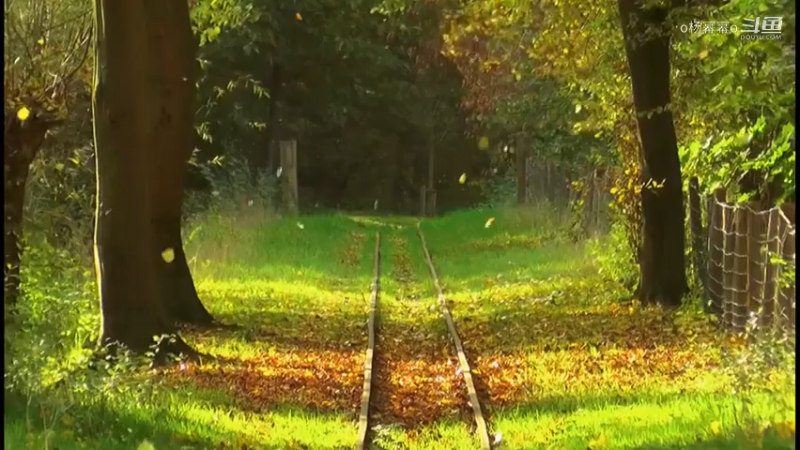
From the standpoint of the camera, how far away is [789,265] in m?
9.05

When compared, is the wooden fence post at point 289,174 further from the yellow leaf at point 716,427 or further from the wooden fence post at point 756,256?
the yellow leaf at point 716,427

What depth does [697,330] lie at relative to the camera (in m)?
12.9

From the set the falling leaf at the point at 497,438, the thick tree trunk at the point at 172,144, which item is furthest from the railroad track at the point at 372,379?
the thick tree trunk at the point at 172,144

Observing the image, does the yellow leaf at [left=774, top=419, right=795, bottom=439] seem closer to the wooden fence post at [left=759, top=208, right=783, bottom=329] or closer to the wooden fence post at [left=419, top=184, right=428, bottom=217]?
the wooden fence post at [left=759, top=208, right=783, bottom=329]

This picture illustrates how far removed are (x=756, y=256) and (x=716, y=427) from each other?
3.97 metres

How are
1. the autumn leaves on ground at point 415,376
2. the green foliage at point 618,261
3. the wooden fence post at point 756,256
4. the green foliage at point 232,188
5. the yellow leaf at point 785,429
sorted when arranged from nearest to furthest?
the yellow leaf at point 785,429
the autumn leaves on ground at point 415,376
the wooden fence post at point 756,256
the green foliage at point 618,261
the green foliage at point 232,188

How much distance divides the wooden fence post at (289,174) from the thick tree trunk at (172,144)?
21736 millimetres

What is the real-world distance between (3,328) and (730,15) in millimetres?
7503

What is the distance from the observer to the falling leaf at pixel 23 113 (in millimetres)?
8852

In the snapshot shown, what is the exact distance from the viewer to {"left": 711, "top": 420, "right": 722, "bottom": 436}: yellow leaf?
7675 mm

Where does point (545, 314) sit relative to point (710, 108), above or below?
below

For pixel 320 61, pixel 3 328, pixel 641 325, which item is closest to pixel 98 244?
pixel 3 328

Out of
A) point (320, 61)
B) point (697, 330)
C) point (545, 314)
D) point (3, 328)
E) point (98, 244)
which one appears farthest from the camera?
point (320, 61)

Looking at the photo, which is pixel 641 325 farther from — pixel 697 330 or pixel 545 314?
pixel 545 314
